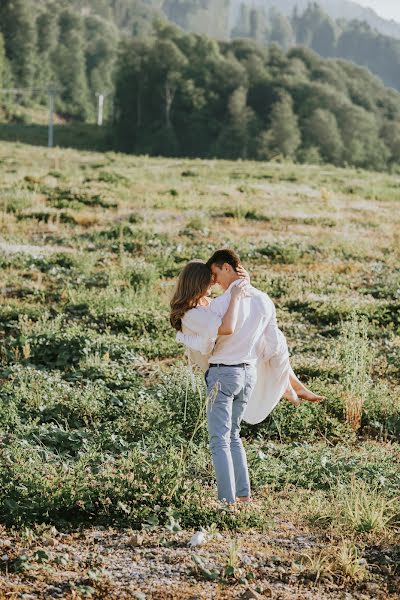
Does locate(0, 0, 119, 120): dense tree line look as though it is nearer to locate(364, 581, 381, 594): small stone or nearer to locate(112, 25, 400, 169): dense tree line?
locate(112, 25, 400, 169): dense tree line

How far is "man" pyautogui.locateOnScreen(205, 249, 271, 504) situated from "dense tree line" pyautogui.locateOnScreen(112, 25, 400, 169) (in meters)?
65.4

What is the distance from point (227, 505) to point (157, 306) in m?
5.79

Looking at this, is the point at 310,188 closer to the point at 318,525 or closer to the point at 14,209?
the point at 14,209

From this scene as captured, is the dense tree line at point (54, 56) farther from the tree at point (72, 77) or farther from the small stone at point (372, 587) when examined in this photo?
the small stone at point (372, 587)

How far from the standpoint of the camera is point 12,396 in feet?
23.6

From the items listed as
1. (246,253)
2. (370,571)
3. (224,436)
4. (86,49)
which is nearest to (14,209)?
(246,253)

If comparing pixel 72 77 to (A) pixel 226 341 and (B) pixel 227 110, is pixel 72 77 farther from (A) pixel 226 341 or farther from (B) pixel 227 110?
(A) pixel 226 341

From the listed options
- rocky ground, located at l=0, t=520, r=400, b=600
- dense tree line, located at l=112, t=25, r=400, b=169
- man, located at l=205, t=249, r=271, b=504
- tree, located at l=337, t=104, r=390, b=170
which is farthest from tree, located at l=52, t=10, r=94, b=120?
rocky ground, located at l=0, t=520, r=400, b=600

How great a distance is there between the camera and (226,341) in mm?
5352

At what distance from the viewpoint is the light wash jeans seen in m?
5.09

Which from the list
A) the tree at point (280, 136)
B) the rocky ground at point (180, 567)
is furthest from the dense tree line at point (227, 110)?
the rocky ground at point (180, 567)

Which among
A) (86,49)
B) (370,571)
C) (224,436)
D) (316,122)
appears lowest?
(370,571)

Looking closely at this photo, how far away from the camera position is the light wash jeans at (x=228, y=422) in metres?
5.09

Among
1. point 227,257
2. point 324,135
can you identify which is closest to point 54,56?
point 324,135
